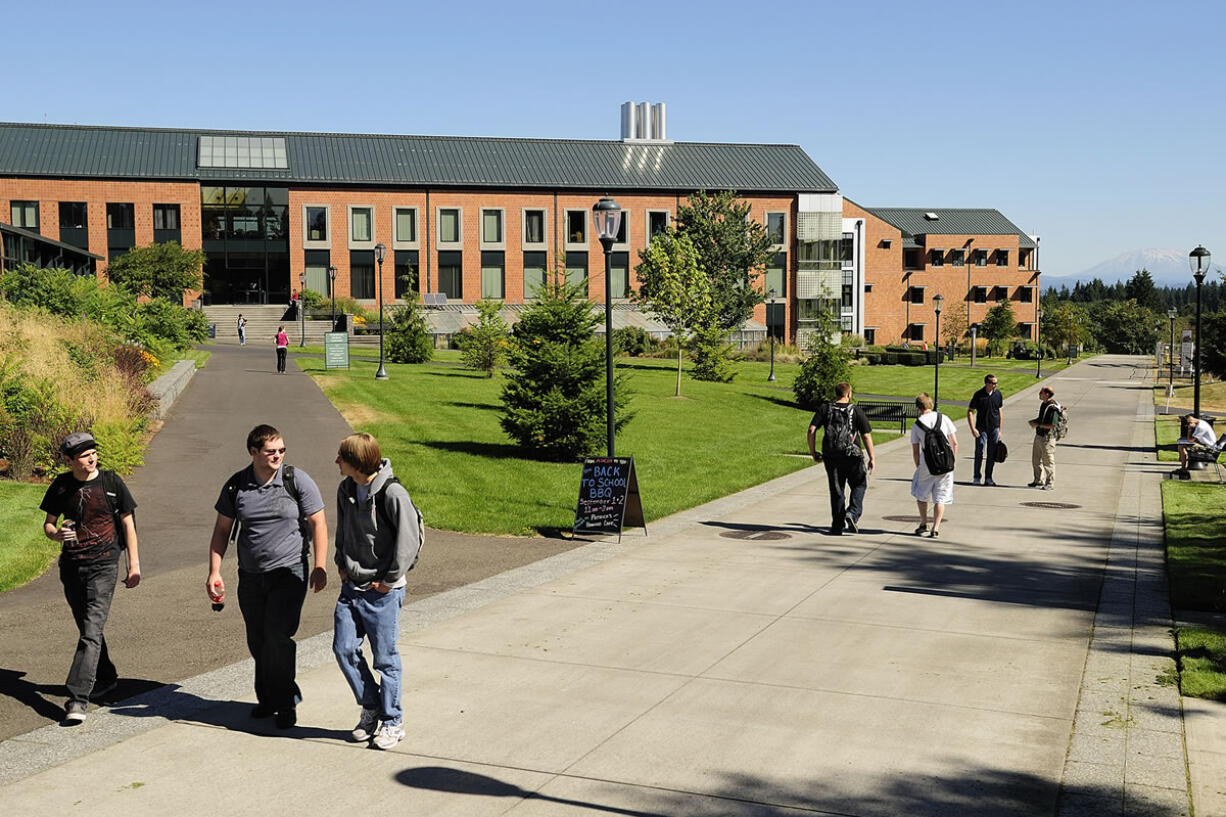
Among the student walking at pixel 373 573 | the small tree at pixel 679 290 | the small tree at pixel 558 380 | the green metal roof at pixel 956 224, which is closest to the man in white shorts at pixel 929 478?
the small tree at pixel 558 380

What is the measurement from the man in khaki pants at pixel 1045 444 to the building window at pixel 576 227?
57417 millimetres

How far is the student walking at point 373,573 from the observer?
6859mm

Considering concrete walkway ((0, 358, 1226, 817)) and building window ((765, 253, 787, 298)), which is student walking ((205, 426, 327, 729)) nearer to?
concrete walkway ((0, 358, 1226, 817))

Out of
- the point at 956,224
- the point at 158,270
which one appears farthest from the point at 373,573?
the point at 956,224

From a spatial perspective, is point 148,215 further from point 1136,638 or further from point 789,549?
point 1136,638

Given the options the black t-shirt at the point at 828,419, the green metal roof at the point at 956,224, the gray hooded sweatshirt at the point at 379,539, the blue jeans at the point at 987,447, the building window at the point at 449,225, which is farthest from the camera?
the green metal roof at the point at 956,224

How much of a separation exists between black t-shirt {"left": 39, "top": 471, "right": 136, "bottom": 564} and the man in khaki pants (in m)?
16.3

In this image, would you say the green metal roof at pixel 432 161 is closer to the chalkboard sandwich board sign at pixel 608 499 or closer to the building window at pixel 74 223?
the building window at pixel 74 223

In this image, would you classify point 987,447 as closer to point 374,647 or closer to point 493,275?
point 374,647

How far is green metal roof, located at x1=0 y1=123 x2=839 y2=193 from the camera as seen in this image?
69.1m

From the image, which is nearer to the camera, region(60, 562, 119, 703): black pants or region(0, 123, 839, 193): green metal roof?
region(60, 562, 119, 703): black pants

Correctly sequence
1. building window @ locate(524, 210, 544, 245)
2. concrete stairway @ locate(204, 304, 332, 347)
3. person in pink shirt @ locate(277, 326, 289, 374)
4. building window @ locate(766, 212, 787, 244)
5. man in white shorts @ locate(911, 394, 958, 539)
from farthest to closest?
building window @ locate(766, 212, 787, 244)
building window @ locate(524, 210, 544, 245)
concrete stairway @ locate(204, 304, 332, 347)
person in pink shirt @ locate(277, 326, 289, 374)
man in white shorts @ locate(911, 394, 958, 539)

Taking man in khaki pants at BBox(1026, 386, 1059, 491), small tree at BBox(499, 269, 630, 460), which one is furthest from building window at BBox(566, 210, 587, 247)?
man in khaki pants at BBox(1026, 386, 1059, 491)

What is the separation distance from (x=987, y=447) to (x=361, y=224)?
57.5 metres
